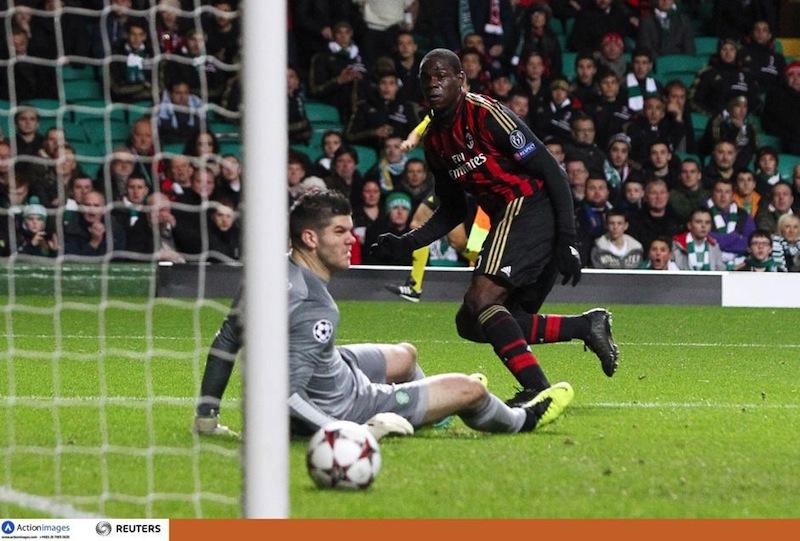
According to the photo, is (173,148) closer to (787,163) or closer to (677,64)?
(677,64)

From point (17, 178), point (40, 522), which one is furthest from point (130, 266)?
point (40, 522)

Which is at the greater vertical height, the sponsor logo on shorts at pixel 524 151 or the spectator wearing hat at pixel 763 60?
the sponsor logo on shorts at pixel 524 151

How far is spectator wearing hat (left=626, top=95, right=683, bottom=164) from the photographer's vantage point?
1520cm

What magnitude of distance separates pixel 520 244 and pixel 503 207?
0.20 meters

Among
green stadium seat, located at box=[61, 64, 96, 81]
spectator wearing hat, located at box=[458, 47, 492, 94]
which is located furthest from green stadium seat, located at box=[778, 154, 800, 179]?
green stadium seat, located at box=[61, 64, 96, 81]

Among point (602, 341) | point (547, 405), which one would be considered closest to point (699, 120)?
point (602, 341)

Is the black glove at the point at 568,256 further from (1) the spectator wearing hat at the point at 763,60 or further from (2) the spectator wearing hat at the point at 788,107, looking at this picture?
(1) the spectator wearing hat at the point at 763,60

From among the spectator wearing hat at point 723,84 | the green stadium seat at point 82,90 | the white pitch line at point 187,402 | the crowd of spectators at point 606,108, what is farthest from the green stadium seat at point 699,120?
the white pitch line at point 187,402

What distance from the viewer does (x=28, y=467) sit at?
541 centimetres

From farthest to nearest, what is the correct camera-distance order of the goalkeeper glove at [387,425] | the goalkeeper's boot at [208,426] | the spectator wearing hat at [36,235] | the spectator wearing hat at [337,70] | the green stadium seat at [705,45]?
the green stadium seat at [705,45] < the spectator wearing hat at [337,70] < the spectator wearing hat at [36,235] < the goalkeeper's boot at [208,426] < the goalkeeper glove at [387,425]

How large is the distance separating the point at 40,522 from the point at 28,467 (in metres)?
0.97

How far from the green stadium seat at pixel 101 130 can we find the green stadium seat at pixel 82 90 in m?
0.49

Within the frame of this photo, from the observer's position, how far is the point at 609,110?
15414mm

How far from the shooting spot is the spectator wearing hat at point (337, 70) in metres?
15.8
